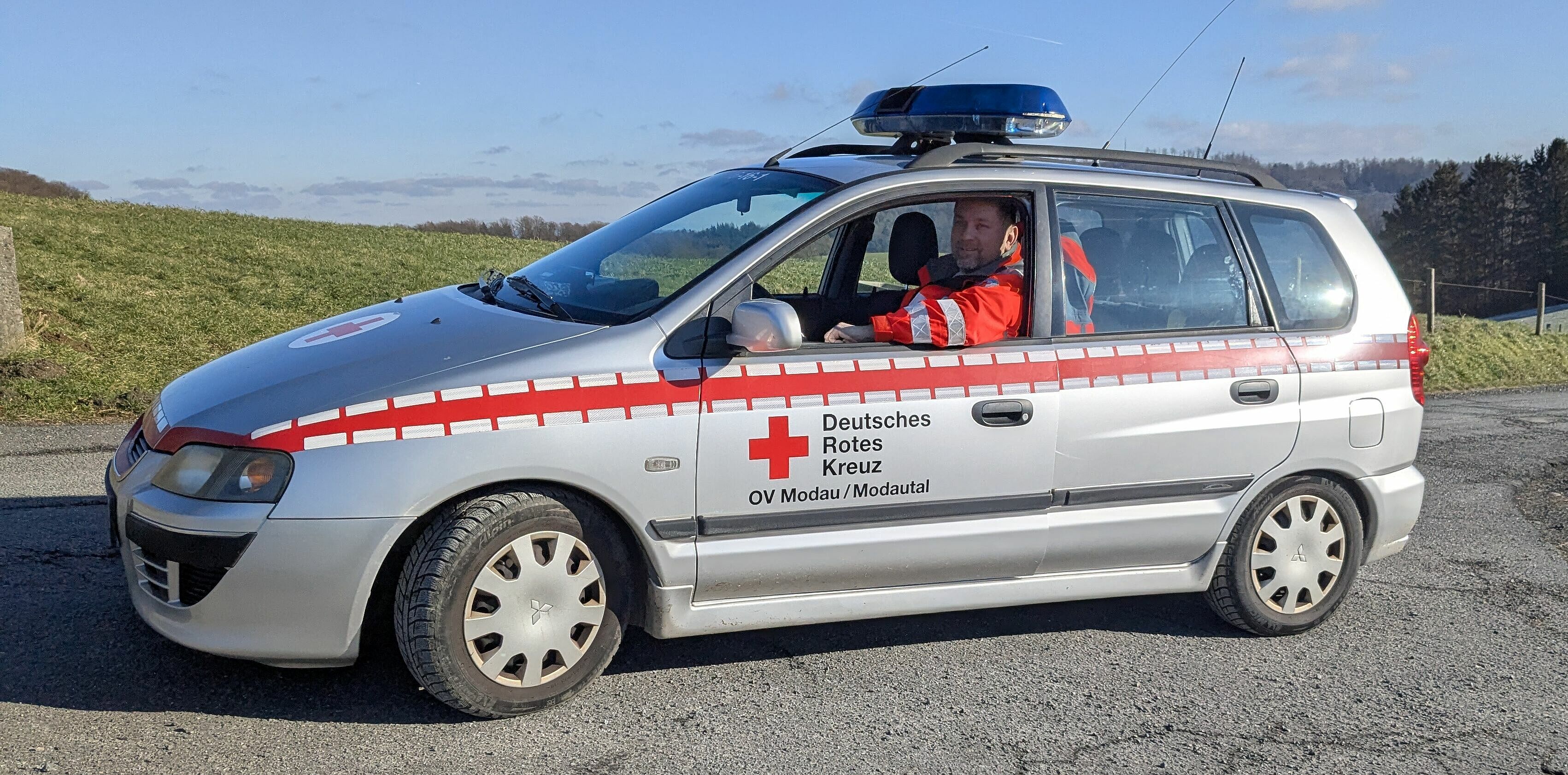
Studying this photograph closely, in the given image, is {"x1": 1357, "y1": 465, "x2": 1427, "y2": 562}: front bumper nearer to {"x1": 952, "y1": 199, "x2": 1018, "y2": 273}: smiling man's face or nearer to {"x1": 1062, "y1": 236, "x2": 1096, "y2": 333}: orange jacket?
{"x1": 1062, "y1": 236, "x2": 1096, "y2": 333}: orange jacket

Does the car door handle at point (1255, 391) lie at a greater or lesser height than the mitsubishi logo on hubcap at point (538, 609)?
greater

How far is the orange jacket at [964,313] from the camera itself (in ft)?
13.3

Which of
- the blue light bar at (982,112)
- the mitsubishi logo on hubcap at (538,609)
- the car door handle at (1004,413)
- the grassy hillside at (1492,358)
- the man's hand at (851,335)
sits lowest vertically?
the grassy hillside at (1492,358)

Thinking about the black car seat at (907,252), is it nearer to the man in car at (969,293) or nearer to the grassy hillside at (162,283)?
the man in car at (969,293)

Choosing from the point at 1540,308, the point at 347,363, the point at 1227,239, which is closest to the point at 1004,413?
the point at 1227,239

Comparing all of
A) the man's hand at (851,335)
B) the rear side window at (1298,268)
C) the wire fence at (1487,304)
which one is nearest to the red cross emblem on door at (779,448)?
the man's hand at (851,335)

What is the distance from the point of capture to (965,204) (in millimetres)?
A: 4441

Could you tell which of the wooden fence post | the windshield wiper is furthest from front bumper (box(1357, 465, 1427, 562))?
the wooden fence post

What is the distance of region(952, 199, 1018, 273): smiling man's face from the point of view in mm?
4410

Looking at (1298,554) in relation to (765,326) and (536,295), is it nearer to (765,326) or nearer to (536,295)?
(765,326)

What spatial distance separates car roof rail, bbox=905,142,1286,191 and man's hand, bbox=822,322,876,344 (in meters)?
0.62

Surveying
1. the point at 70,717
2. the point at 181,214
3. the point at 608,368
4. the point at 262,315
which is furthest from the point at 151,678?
the point at 181,214

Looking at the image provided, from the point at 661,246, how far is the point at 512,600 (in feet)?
4.73

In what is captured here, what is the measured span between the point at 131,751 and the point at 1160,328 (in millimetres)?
3560
